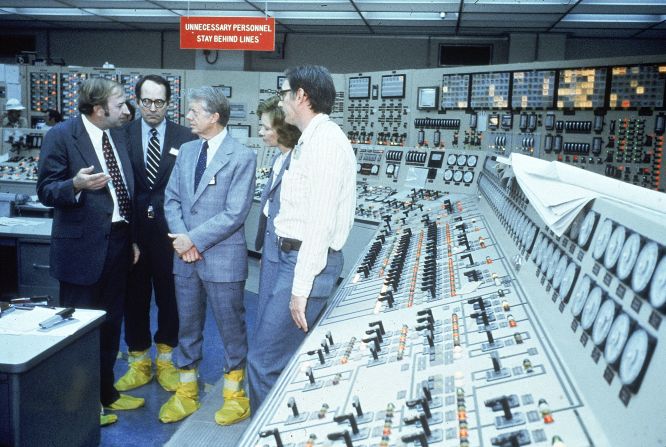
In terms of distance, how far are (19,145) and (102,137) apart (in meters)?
4.81

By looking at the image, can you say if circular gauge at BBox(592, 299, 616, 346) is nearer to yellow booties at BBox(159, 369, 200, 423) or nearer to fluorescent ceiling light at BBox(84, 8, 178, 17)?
yellow booties at BBox(159, 369, 200, 423)

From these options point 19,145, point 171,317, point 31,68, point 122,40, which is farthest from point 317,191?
point 122,40

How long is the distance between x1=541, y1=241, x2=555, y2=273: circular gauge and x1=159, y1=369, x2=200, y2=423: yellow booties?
1.58 meters

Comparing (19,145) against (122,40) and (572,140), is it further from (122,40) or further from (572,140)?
(572,140)

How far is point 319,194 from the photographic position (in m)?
1.71

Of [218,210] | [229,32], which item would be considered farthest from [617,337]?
[229,32]

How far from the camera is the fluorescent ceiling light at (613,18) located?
23.6 feet

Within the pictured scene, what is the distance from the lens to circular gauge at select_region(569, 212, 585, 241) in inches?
52.6

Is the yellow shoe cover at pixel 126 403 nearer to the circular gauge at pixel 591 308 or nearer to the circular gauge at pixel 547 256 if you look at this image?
the circular gauge at pixel 547 256

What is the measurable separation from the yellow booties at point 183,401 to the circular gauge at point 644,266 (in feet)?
6.40

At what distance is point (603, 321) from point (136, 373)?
2301 mm

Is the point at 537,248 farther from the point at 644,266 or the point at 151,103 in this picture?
the point at 151,103

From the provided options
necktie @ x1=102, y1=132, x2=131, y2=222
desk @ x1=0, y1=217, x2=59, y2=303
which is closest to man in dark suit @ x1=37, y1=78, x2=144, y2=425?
necktie @ x1=102, y1=132, x2=131, y2=222

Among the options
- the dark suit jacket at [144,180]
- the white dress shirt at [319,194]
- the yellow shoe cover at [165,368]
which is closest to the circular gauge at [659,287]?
the white dress shirt at [319,194]
